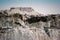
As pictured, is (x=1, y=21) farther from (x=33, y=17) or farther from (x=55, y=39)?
(x=55, y=39)

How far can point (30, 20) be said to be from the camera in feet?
18.1

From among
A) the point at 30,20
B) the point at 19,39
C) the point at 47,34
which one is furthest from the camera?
the point at 30,20

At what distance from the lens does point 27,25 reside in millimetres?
5227

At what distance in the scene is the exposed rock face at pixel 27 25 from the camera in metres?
4.82

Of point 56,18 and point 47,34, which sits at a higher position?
point 56,18

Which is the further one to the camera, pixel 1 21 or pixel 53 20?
pixel 53 20

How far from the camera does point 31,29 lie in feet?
16.3

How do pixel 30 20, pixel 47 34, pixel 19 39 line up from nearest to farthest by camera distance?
pixel 19 39
pixel 47 34
pixel 30 20

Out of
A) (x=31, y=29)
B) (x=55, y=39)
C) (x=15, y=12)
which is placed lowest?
(x=55, y=39)

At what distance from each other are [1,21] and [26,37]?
85cm

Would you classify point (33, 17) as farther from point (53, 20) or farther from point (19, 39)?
point (19, 39)

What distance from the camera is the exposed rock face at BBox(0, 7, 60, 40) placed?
4.82 metres

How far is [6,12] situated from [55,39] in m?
1.63

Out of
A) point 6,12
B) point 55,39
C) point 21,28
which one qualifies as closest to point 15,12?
point 6,12
